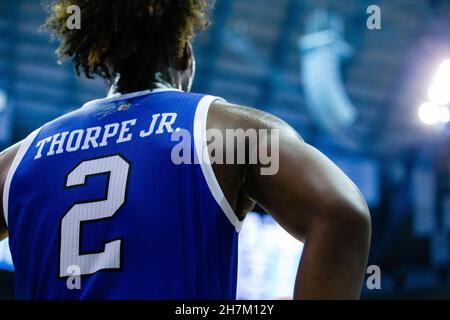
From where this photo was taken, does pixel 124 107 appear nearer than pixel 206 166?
No

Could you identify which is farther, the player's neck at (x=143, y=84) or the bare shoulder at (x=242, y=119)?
the player's neck at (x=143, y=84)

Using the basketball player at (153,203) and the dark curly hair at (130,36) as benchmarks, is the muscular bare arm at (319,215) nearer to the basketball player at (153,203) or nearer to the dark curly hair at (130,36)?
the basketball player at (153,203)

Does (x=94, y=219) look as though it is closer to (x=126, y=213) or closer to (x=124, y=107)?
(x=126, y=213)

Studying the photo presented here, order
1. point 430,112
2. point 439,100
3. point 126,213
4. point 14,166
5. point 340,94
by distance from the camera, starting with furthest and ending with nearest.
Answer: point 430,112
point 439,100
point 340,94
point 14,166
point 126,213

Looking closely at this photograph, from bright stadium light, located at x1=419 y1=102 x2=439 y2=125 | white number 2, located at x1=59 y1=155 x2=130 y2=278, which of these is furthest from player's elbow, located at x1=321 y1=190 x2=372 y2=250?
bright stadium light, located at x1=419 y1=102 x2=439 y2=125

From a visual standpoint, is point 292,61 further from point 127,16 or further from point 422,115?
point 127,16

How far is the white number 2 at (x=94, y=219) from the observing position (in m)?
1.59

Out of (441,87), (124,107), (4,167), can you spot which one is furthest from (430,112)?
(4,167)

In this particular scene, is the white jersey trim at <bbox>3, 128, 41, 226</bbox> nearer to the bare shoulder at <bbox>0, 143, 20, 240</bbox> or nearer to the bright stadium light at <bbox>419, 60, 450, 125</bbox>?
the bare shoulder at <bbox>0, 143, 20, 240</bbox>

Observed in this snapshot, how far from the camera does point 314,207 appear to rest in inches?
57.6

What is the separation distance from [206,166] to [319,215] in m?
0.31

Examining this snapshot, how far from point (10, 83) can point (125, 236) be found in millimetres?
11194

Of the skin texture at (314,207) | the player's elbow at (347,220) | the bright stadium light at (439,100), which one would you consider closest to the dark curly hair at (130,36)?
the skin texture at (314,207)

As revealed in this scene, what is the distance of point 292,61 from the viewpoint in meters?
12.3
